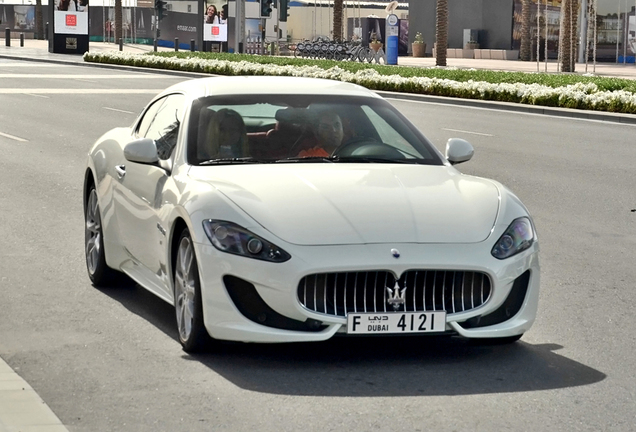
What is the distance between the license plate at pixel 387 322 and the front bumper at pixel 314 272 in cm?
7

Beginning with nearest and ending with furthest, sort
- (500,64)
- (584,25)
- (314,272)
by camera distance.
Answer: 1. (314,272)
2. (584,25)
3. (500,64)

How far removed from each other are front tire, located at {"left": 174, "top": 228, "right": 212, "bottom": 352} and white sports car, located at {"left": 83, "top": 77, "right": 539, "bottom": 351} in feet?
0.03

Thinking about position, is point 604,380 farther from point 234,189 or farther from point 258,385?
point 234,189

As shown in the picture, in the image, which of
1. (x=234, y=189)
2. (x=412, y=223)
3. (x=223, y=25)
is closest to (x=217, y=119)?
(x=234, y=189)

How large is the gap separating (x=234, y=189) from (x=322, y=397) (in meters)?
1.29

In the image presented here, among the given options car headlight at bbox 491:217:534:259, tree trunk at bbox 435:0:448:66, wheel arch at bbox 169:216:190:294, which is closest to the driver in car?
wheel arch at bbox 169:216:190:294

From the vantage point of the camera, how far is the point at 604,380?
597cm

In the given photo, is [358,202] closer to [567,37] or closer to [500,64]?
[567,37]

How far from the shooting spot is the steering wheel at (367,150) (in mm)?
7223

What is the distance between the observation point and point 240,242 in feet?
19.7

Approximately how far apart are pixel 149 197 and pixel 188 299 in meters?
0.99

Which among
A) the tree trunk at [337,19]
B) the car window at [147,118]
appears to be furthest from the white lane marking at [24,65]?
the car window at [147,118]

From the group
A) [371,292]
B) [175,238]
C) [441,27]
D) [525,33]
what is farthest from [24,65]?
[371,292]

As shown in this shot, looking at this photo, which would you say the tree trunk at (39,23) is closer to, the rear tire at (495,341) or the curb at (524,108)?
the curb at (524,108)
